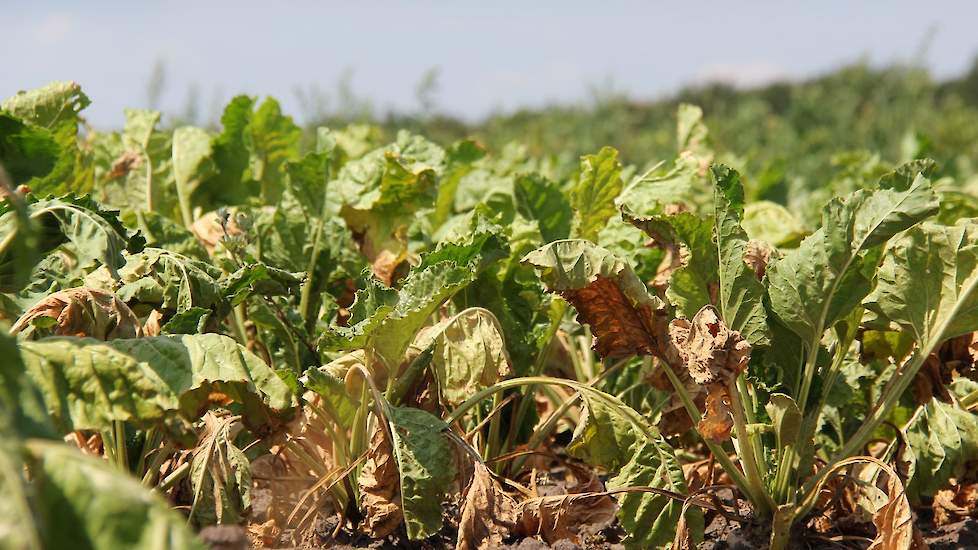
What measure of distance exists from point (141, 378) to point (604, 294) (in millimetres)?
950

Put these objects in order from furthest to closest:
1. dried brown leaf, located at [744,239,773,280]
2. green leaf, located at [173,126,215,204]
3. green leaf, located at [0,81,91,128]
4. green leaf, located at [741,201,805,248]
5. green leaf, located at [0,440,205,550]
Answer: green leaf, located at [173,126,215,204], green leaf, located at [741,201,805,248], green leaf, located at [0,81,91,128], dried brown leaf, located at [744,239,773,280], green leaf, located at [0,440,205,550]

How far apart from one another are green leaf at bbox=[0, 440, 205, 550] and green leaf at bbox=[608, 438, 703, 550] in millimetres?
1128

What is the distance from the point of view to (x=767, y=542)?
2.16 meters

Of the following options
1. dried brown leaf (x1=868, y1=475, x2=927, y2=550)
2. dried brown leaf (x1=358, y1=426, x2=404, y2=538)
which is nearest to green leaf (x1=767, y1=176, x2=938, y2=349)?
dried brown leaf (x1=868, y1=475, x2=927, y2=550)

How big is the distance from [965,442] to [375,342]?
1356 millimetres

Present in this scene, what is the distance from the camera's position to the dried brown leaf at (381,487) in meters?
2.01

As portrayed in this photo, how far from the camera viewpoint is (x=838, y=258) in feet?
6.73

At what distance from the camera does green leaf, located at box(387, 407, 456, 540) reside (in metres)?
1.92

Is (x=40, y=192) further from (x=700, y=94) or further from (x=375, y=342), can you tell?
(x=700, y=94)

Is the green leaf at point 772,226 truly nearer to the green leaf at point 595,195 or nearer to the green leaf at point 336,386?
the green leaf at point 595,195

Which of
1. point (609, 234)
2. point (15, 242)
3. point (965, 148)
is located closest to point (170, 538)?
point (15, 242)

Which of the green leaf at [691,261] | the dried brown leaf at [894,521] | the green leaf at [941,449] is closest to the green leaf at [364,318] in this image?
the green leaf at [691,261]

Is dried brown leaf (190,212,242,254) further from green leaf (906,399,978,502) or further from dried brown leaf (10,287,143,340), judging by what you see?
green leaf (906,399,978,502)

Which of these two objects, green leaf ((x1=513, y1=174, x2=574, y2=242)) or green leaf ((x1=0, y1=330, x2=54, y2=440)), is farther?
green leaf ((x1=513, y1=174, x2=574, y2=242))
